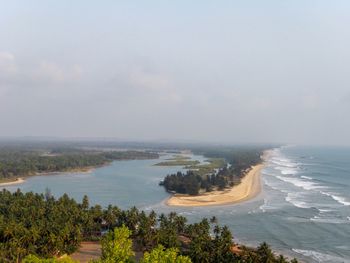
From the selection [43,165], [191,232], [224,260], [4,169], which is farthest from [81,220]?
[43,165]

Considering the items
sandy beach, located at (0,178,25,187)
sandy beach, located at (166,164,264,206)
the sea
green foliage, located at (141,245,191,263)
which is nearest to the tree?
green foliage, located at (141,245,191,263)

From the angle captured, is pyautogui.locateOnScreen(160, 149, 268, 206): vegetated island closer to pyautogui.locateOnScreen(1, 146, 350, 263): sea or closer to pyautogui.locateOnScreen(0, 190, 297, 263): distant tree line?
pyautogui.locateOnScreen(1, 146, 350, 263): sea

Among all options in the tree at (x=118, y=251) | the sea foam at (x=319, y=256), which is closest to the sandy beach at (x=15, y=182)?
the sea foam at (x=319, y=256)

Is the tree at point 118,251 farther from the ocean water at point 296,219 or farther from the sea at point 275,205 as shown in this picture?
the sea at point 275,205

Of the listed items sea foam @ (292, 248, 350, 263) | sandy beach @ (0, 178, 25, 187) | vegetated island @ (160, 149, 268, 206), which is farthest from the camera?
sandy beach @ (0, 178, 25, 187)

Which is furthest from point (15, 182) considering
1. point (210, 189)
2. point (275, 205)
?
point (275, 205)

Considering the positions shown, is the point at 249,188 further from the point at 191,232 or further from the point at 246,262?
the point at 246,262

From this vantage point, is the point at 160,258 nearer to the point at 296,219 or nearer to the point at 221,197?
the point at 296,219
